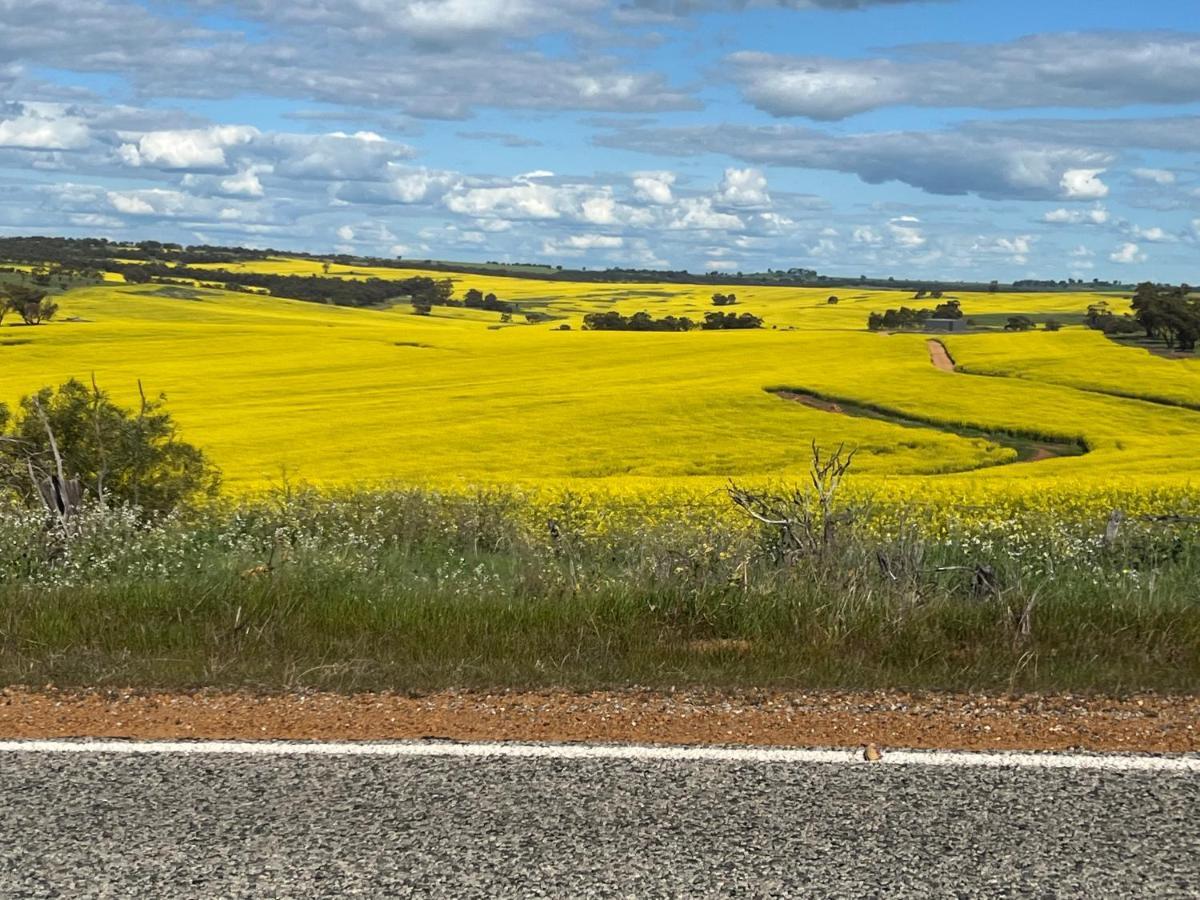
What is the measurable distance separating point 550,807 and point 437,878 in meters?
0.60

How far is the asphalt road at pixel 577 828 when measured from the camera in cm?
352

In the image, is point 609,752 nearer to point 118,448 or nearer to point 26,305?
point 118,448

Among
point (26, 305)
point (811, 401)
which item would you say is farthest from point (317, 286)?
point (811, 401)

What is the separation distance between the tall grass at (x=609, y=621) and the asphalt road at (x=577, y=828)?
3.83ft

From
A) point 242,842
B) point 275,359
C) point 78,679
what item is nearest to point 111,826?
point 242,842

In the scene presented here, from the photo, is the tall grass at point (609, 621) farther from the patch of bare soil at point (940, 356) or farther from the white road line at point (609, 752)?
the patch of bare soil at point (940, 356)

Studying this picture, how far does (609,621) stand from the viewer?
644 cm

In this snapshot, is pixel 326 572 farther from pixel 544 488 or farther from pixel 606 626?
pixel 544 488

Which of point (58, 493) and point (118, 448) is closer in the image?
point (58, 493)

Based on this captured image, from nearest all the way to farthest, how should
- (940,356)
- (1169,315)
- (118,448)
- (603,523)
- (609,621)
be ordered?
(609,621) < (603,523) < (118,448) < (940,356) < (1169,315)

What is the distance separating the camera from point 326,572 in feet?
24.8

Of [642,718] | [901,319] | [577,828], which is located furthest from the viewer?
[901,319]

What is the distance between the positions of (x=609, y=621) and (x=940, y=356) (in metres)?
56.3

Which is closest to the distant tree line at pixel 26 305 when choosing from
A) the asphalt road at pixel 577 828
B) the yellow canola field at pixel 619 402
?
the yellow canola field at pixel 619 402
